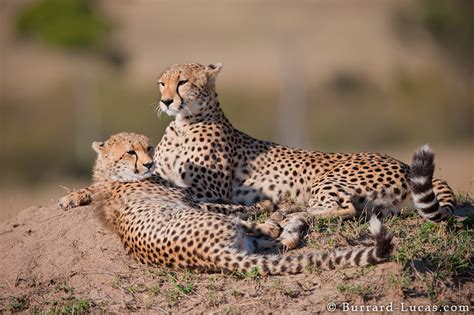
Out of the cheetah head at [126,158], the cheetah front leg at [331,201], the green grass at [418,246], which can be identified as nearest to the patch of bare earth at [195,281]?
the green grass at [418,246]

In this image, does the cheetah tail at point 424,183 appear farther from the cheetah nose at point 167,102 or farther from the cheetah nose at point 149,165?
the cheetah nose at point 167,102

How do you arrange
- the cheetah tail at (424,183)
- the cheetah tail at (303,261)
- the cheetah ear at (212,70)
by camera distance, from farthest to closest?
the cheetah ear at (212,70) < the cheetah tail at (424,183) < the cheetah tail at (303,261)

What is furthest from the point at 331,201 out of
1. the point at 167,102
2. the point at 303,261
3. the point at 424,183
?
the point at 167,102

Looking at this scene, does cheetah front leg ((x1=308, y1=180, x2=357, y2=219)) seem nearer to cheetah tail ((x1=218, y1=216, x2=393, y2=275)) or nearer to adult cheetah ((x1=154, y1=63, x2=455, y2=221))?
adult cheetah ((x1=154, y1=63, x2=455, y2=221))

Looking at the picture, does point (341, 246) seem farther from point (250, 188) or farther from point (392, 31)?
point (392, 31)

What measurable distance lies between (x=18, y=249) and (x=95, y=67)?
63.8 ft

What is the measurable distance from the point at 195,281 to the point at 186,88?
6.89 ft

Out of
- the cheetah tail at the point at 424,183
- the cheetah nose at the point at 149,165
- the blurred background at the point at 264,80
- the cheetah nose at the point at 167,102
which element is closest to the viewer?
the cheetah tail at the point at 424,183

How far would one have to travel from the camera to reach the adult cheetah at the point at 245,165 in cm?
604

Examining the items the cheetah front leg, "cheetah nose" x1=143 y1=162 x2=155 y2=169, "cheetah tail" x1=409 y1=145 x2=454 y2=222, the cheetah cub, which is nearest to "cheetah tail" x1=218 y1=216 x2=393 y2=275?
the cheetah cub

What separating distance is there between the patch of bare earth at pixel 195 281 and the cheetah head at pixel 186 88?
44.1 inches

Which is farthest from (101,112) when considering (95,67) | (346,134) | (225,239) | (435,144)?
(225,239)

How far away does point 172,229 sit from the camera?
504 cm

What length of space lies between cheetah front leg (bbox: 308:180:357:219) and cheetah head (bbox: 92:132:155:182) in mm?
1150
